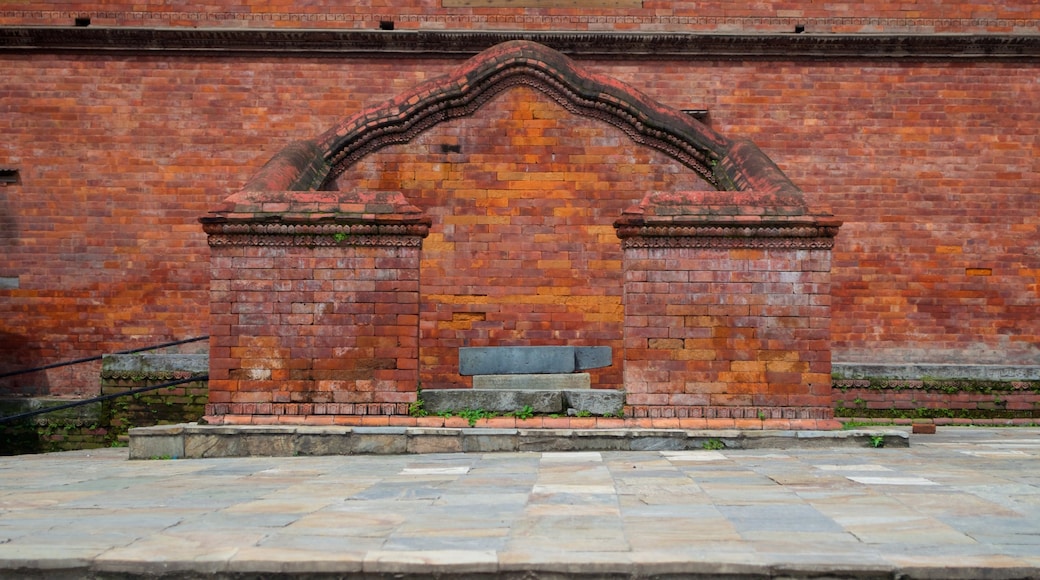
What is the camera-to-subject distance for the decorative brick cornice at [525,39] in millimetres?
14867

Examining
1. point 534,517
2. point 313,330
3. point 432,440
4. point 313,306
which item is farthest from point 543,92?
point 534,517

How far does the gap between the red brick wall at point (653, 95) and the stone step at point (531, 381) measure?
6.03 meters

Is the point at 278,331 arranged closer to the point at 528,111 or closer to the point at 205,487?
the point at 205,487

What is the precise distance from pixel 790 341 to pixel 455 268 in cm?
419

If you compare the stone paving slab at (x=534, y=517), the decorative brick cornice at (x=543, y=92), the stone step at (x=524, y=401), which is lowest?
the stone paving slab at (x=534, y=517)

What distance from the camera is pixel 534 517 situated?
16.4 feet

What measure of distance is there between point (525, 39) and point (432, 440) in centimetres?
858

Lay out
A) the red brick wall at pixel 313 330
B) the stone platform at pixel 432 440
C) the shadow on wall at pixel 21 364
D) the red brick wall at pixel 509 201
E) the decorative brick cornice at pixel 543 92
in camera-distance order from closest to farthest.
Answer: the stone platform at pixel 432 440 < the red brick wall at pixel 313 330 < the decorative brick cornice at pixel 543 92 < the red brick wall at pixel 509 201 < the shadow on wall at pixel 21 364

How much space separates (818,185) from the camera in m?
14.9

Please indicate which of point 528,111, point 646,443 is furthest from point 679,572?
point 528,111

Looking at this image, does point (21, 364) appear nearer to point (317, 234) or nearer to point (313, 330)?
point (313, 330)

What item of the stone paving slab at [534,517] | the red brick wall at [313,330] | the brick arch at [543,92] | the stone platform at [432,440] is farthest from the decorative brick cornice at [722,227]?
the brick arch at [543,92]

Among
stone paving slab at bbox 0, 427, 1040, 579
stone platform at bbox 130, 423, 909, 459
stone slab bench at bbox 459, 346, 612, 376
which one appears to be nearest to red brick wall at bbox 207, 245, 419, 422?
stone platform at bbox 130, 423, 909, 459

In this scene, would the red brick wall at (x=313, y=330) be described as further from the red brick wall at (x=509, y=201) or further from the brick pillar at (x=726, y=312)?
the red brick wall at (x=509, y=201)
